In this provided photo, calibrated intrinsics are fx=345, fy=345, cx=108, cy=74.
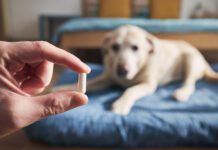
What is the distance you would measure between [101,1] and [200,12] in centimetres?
103

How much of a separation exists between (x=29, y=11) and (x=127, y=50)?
7.58ft

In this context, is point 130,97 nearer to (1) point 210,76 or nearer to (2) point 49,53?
(1) point 210,76

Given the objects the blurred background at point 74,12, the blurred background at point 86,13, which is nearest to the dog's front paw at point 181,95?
the blurred background at point 86,13

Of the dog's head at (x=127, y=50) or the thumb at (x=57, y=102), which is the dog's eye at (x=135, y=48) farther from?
the thumb at (x=57, y=102)

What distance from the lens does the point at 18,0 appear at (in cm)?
367

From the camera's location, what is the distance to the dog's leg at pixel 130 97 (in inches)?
56.0

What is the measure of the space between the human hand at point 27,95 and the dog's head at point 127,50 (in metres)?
1.15

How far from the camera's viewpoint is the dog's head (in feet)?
5.39

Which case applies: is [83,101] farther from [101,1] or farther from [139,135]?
[101,1]

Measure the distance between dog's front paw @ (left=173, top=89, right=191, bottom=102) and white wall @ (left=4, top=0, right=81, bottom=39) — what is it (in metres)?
2.32

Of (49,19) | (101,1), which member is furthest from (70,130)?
(49,19)

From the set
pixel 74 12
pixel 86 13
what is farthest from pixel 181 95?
pixel 74 12

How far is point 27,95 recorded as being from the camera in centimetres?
46

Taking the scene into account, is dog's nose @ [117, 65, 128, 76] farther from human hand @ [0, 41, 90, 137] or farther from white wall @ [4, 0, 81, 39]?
white wall @ [4, 0, 81, 39]
